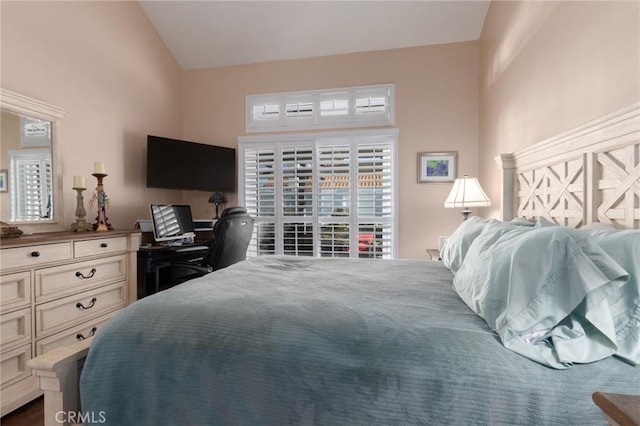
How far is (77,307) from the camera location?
2.33 metres

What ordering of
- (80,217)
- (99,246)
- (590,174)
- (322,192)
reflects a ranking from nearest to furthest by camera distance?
(590,174)
(99,246)
(80,217)
(322,192)

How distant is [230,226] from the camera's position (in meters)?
2.77

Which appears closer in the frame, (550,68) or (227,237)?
(550,68)

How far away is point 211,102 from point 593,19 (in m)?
3.86

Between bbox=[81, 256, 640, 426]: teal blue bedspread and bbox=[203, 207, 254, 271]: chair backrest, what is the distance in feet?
5.04

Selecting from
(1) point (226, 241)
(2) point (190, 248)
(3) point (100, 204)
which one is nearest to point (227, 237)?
(1) point (226, 241)

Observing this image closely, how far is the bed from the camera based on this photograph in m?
0.85

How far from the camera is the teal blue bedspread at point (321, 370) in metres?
0.84

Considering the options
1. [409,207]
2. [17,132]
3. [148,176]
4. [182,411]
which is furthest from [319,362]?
[148,176]

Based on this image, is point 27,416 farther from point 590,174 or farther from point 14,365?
point 590,174

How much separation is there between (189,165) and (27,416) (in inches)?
103

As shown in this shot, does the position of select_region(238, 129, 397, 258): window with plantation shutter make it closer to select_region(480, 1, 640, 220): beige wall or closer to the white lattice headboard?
select_region(480, 1, 640, 220): beige wall

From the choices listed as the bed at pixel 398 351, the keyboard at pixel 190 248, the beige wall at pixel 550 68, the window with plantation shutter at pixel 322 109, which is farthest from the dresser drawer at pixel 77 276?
the beige wall at pixel 550 68

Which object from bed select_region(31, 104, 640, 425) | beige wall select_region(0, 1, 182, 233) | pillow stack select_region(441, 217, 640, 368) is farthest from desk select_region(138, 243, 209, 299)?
pillow stack select_region(441, 217, 640, 368)
